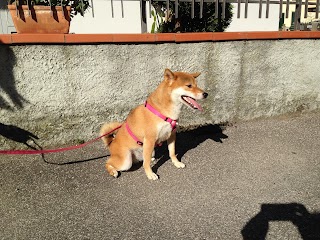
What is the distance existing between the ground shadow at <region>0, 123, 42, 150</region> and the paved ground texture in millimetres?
281

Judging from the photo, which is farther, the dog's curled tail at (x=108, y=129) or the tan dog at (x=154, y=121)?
the dog's curled tail at (x=108, y=129)

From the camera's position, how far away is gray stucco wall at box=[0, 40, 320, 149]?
4.05 metres

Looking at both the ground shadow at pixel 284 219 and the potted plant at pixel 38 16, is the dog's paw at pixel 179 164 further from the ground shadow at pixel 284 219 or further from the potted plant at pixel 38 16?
the potted plant at pixel 38 16

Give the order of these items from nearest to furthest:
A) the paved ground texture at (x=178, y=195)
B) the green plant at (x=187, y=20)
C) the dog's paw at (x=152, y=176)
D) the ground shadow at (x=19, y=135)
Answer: the paved ground texture at (x=178, y=195), the dog's paw at (x=152, y=176), the ground shadow at (x=19, y=135), the green plant at (x=187, y=20)

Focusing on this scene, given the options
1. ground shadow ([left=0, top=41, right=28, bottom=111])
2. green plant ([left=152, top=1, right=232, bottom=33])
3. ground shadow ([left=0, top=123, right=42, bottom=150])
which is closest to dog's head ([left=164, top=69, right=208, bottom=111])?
ground shadow ([left=0, top=41, right=28, bottom=111])

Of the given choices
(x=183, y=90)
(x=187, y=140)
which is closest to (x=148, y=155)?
(x=183, y=90)

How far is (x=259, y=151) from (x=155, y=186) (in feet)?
5.77

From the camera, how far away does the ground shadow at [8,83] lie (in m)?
3.84

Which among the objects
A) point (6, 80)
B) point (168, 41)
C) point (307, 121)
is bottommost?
point (307, 121)

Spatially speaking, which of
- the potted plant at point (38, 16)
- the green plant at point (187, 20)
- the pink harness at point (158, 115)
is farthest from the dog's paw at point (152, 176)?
the green plant at point (187, 20)

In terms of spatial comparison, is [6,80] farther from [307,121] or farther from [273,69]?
[307,121]

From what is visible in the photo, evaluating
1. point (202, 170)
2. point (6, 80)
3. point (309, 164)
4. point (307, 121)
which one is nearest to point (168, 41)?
point (202, 170)

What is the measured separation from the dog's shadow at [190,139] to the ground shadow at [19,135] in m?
1.80

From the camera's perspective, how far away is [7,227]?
2.72 meters
